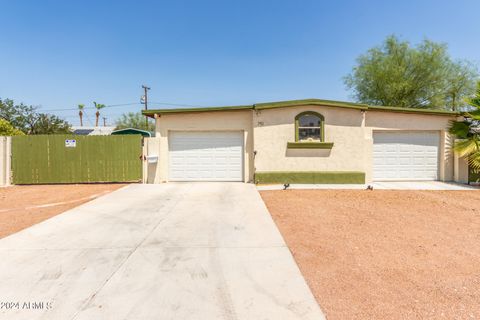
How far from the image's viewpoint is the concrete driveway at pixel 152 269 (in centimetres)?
255

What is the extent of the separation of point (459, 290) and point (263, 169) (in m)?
7.80

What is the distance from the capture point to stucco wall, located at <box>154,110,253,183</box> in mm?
10523

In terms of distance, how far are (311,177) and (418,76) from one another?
18970 mm

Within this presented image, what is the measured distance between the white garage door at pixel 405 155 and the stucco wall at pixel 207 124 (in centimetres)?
587

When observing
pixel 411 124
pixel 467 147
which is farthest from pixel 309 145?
pixel 467 147

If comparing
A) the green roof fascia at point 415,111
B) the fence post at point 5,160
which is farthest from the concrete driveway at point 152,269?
the green roof fascia at point 415,111

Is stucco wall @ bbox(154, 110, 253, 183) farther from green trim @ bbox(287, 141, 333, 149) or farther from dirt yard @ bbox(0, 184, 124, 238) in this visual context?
dirt yard @ bbox(0, 184, 124, 238)

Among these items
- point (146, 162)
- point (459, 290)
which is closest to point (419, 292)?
point (459, 290)

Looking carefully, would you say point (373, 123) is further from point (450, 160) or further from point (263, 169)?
point (263, 169)

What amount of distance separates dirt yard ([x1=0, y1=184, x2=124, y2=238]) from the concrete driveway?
61 cm

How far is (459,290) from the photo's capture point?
2.88m

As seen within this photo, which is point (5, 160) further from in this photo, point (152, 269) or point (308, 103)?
point (308, 103)

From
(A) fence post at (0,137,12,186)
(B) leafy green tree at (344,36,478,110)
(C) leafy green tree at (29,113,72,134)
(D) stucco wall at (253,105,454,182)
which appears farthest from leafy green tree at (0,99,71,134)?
(B) leafy green tree at (344,36,478,110)

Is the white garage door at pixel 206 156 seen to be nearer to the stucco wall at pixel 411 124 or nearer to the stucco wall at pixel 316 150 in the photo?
the stucco wall at pixel 316 150
